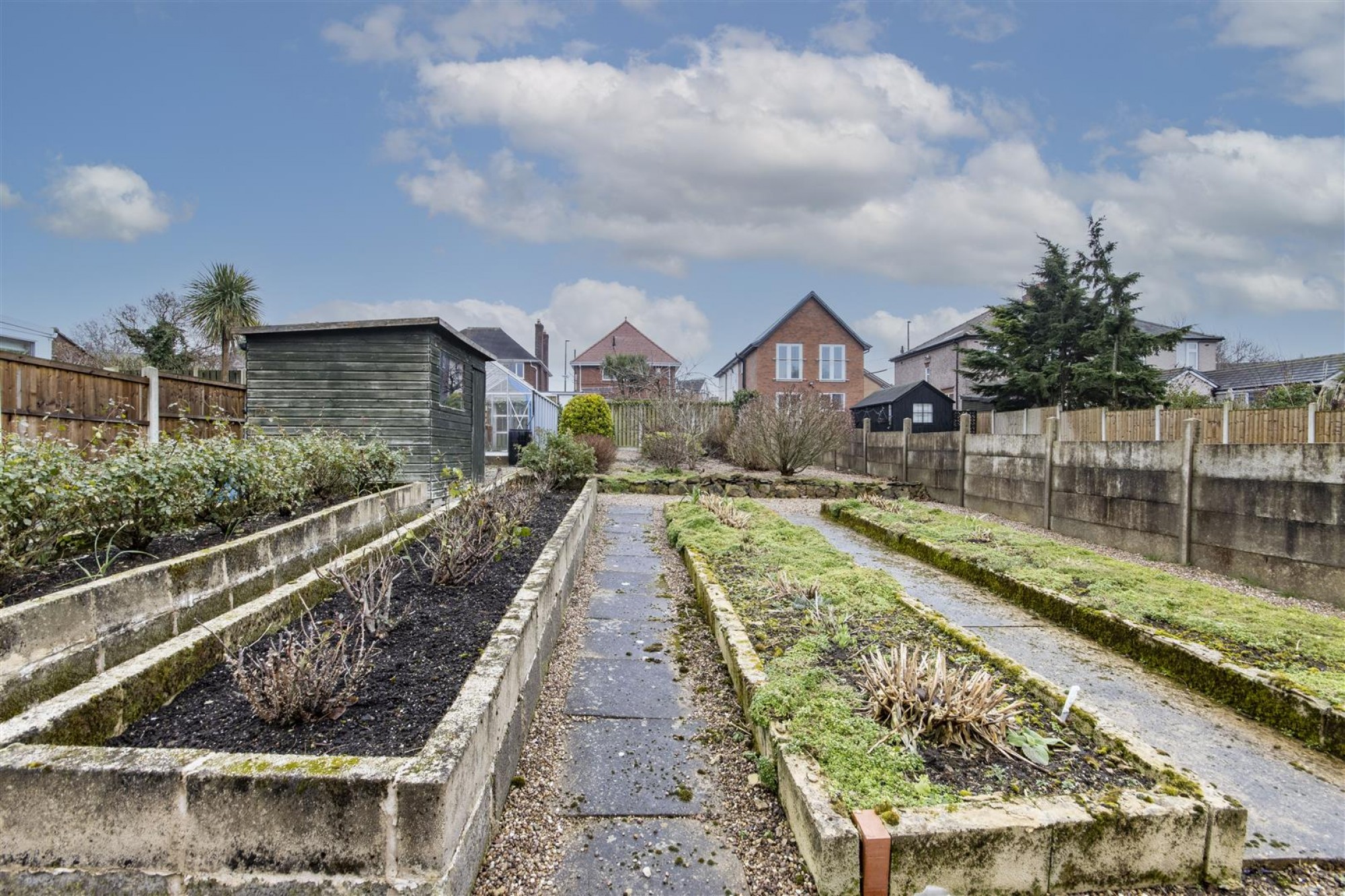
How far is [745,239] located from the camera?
19.9 m

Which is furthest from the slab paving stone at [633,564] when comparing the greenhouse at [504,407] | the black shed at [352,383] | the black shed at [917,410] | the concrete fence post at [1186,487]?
the black shed at [917,410]

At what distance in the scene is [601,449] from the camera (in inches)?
583

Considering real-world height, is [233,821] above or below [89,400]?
below

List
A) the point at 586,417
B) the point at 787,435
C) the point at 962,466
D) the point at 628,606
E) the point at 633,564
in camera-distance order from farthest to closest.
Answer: the point at 586,417 → the point at 787,435 → the point at 962,466 → the point at 633,564 → the point at 628,606

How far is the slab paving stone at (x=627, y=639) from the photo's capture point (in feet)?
13.2

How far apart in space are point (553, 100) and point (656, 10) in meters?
2.22

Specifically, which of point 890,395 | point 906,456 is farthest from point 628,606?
point 890,395

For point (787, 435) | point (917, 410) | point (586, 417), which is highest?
point (917, 410)

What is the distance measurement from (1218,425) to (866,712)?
279 inches

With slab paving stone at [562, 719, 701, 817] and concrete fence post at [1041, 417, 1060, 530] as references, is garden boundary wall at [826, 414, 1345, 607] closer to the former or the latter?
concrete fence post at [1041, 417, 1060, 530]

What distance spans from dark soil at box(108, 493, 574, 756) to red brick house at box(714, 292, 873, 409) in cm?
2872

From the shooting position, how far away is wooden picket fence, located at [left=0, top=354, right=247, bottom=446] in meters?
7.14

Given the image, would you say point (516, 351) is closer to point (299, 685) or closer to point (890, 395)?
point (890, 395)

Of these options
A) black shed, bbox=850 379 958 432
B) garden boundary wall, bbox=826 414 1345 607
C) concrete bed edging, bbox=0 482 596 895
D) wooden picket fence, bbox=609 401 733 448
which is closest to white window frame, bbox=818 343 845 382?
black shed, bbox=850 379 958 432
